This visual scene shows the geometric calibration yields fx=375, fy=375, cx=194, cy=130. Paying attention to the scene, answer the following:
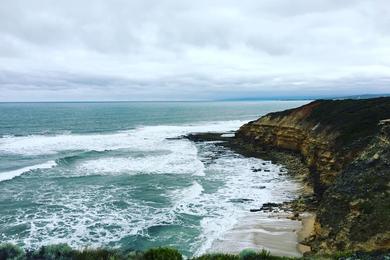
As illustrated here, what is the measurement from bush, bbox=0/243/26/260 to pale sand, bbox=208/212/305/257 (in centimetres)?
967

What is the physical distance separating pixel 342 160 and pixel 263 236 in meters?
9.64

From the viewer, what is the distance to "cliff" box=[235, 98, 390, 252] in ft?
47.6

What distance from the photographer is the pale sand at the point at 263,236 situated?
17156 millimetres

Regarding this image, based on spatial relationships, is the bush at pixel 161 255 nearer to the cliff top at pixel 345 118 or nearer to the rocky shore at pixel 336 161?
the rocky shore at pixel 336 161

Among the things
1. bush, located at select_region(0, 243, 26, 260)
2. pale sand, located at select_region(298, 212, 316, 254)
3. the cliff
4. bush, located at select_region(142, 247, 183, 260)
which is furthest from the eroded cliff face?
bush, located at select_region(0, 243, 26, 260)

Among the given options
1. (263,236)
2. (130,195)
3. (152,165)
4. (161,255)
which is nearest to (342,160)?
(263,236)

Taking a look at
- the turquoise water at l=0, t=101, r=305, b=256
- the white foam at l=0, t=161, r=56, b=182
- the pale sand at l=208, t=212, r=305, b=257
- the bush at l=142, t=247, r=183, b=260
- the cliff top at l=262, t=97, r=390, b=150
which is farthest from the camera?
the white foam at l=0, t=161, r=56, b=182

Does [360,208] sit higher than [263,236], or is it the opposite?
[360,208]

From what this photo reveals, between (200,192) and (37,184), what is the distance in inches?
516

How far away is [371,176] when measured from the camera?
55.2 ft

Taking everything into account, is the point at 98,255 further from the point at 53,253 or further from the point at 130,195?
the point at 130,195

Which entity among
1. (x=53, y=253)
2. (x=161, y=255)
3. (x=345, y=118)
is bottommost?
(x=161, y=255)

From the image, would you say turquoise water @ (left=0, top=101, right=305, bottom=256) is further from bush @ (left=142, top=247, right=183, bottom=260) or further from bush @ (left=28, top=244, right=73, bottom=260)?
bush @ (left=28, top=244, right=73, bottom=260)

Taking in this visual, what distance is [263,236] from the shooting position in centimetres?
1873
